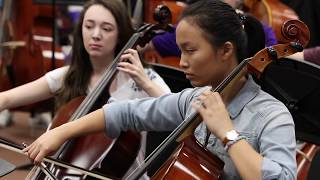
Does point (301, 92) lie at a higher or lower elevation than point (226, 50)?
lower

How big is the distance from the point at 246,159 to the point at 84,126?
1.56 feet

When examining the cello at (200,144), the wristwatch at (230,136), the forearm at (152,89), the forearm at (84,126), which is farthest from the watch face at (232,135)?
the forearm at (152,89)

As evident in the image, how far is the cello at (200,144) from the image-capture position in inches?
48.4

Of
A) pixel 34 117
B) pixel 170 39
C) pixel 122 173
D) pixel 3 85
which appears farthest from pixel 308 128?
pixel 34 117

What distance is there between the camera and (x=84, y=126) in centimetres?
143

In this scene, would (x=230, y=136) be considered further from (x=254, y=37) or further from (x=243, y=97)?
(x=254, y=37)

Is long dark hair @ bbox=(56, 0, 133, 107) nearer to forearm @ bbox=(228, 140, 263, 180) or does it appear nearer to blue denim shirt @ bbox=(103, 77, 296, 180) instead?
blue denim shirt @ bbox=(103, 77, 296, 180)

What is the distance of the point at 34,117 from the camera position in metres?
3.44

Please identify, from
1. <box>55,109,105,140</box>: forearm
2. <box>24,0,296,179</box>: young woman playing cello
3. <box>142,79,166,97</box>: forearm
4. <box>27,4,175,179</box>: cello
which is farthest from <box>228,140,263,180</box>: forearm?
<box>142,79,166,97</box>: forearm

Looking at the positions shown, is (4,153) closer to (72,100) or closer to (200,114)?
(72,100)

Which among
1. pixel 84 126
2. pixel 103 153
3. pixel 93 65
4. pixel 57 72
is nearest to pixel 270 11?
pixel 93 65

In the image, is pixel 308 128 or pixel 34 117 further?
pixel 34 117

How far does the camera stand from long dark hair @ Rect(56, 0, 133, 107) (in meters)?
1.92

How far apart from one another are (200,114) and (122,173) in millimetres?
542
